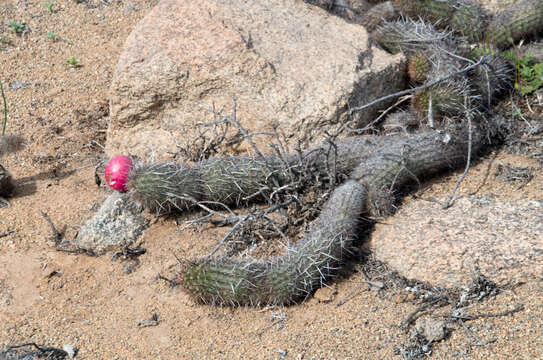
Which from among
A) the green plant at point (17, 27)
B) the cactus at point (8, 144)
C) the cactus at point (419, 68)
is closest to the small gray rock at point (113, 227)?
the cactus at point (8, 144)

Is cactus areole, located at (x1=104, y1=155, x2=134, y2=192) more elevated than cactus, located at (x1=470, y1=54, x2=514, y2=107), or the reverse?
cactus, located at (x1=470, y1=54, x2=514, y2=107)

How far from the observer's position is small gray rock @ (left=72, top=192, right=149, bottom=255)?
3787 mm

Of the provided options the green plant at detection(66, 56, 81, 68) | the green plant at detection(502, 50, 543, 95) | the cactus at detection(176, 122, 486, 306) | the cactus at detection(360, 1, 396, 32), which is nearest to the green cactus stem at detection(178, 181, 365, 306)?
the cactus at detection(176, 122, 486, 306)

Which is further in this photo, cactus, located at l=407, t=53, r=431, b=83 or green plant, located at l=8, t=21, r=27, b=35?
green plant, located at l=8, t=21, r=27, b=35

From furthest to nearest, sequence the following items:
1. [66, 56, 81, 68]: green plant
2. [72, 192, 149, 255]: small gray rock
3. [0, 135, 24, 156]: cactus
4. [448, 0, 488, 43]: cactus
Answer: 1. [66, 56, 81, 68]: green plant
2. [448, 0, 488, 43]: cactus
3. [0, 135, 24, 156]: cactus
4. [72, 192, 149, 255]: small gray rock

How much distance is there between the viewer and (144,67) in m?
4.40

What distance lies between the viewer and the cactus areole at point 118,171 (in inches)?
150

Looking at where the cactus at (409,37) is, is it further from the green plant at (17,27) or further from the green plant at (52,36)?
the green plant at (17,27)

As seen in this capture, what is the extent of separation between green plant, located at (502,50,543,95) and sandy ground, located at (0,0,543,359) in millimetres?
848

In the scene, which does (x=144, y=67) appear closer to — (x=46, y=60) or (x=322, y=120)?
(x=322, y=120)

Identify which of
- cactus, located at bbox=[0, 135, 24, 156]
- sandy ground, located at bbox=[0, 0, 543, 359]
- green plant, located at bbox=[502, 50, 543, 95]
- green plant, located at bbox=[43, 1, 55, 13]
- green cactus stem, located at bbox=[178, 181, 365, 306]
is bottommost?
sandy ground, located at bbox=[0, 0, 543, 359]

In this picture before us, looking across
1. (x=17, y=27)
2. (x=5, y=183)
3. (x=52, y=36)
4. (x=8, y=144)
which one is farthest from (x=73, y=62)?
(x=5, y=183)

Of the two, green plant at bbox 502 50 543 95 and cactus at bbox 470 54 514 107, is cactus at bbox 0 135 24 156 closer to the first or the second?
cactus at bbox 470 54 514 107

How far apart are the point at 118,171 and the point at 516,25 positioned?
3909 mm
